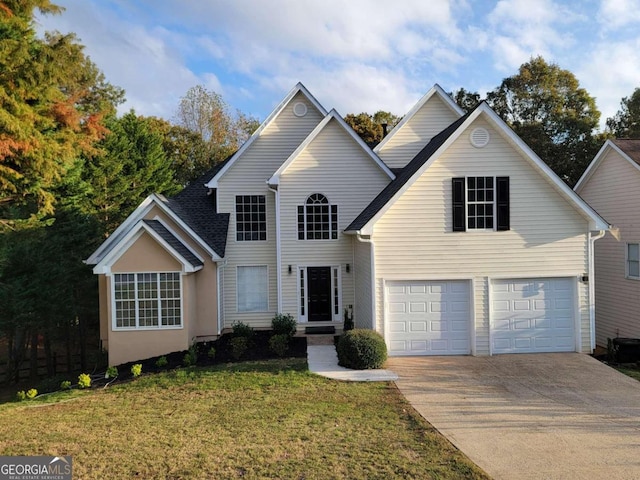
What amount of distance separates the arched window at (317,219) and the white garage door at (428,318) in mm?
4723

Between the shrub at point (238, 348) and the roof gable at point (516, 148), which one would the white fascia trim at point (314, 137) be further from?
the shrub at point (238, 348)

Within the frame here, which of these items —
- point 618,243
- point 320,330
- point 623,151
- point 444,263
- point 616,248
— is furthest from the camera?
point 320,330

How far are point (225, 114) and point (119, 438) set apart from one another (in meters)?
34.1

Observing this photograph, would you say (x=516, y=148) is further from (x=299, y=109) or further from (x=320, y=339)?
(x=320, y=339)

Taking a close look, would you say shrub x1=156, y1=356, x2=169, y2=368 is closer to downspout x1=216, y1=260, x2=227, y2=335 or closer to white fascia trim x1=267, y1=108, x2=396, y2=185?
downspout x1=216, y1=260, x2=227, y2=335

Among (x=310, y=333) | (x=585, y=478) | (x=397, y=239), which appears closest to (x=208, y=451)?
(x=585, y=478)

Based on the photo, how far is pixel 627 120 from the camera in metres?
32.6

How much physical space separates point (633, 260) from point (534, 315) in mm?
5423

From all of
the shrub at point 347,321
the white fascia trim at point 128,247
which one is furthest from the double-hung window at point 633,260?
the white fascia trim at point 128,247

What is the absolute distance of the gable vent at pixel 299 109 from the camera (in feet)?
59.8

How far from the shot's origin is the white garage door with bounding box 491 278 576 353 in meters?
13.4

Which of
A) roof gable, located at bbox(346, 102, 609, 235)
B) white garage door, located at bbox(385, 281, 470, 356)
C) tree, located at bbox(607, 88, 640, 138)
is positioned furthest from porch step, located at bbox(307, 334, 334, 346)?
tree, located at bbox(607, 88, 640, 138)

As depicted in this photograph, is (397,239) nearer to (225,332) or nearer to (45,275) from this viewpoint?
(225,332)

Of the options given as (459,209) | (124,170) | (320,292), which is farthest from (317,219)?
(124,170)
